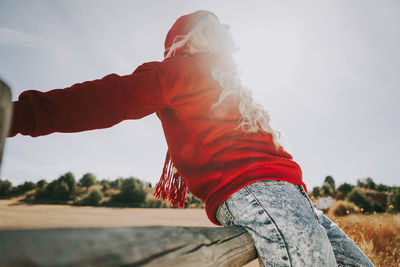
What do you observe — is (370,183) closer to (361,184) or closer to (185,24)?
(361,184)

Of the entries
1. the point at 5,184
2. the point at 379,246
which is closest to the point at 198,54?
the point at 379,246

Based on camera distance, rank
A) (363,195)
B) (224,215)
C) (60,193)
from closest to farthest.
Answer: (224,215) → (363,195) → (60,193)

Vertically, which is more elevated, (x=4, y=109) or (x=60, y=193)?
(x=4, y=109)

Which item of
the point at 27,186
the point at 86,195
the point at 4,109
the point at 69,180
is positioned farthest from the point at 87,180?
the point at 4,109

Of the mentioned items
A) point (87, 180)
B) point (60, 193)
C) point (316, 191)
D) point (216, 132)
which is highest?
point (216, 132)

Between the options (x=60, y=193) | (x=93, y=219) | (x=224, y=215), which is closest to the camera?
(x=224, y=215)

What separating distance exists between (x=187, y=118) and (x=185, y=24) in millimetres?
899

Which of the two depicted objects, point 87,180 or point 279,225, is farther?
point 87,180

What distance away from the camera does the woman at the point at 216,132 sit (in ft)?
2.91

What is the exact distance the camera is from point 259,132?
1.24m

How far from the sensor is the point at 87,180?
27.4 meters

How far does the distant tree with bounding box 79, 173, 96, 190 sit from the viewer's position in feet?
88.7

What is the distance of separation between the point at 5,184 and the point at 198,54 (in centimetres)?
3297

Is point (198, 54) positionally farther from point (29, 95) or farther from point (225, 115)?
point (29, 95)
